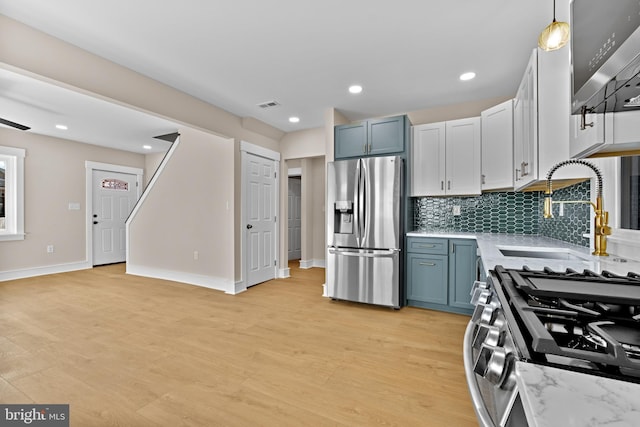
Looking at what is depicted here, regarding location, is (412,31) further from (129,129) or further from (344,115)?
(129,129)

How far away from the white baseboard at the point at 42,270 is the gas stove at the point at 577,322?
6.76m

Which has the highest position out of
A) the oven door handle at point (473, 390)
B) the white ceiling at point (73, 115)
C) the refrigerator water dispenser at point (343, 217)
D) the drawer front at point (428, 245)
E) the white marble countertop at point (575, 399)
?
the white ceiling at point (73, 115)

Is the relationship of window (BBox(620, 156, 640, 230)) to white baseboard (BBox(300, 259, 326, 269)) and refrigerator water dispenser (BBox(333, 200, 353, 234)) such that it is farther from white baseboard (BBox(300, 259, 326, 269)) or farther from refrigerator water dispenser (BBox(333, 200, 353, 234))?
white baseboard (BBox(300, 259, 326, 269))

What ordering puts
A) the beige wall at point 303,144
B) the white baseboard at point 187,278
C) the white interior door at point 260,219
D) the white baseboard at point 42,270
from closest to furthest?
the white baseboard at point 187,278 → the white interior door at point 260,219 → the white baseboard at point 42,270 → the beige wall at point 303,144

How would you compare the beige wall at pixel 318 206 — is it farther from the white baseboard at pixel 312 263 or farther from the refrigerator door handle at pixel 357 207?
the refrigerator door handle at pixel 357 207

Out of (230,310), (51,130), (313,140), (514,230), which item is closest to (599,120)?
(514,230)

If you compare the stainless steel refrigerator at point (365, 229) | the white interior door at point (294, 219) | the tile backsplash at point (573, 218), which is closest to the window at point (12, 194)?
the white interior door at point (294, 219)

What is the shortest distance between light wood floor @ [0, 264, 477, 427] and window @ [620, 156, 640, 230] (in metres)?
1.41

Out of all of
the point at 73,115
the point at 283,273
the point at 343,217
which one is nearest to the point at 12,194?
the point at 73,115

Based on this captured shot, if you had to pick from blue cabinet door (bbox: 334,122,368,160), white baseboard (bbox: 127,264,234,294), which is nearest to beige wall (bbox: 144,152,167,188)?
white baseboard (bbox: 127,264,234,294)

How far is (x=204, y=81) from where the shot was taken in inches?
120

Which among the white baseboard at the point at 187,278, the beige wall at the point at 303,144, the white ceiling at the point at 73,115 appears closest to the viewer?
the white ceiling at the point at 73,115

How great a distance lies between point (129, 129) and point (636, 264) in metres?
5.84

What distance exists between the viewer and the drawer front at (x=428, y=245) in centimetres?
321
